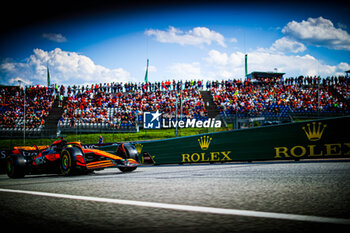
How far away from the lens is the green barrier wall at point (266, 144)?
8695mm

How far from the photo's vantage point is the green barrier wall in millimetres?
8695

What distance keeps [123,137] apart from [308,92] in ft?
67.9

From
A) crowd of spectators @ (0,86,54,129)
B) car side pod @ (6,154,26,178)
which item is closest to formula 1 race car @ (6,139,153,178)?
car side pod @ (6,154,26,178)

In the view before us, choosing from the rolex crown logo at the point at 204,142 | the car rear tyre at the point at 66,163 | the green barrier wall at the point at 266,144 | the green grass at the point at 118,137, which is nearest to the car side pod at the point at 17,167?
the car rear tyre at the point at 66,163

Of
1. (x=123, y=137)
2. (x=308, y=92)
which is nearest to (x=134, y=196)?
(x=123, y=137)

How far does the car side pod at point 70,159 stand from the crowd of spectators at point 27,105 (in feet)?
72.2

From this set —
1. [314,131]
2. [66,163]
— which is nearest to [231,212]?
[66,163]

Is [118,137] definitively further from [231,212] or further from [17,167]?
[231,212]

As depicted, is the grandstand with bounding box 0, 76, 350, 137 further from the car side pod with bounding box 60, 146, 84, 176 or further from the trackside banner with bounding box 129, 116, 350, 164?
the car side pod with bounding box 60, 146, 84, 176

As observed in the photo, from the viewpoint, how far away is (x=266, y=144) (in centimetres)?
1003

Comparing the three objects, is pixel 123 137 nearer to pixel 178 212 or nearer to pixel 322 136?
pixel 322 136

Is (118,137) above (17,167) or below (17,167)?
above

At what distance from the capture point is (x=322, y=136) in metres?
8.92

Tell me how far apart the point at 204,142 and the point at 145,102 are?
23142 mm
